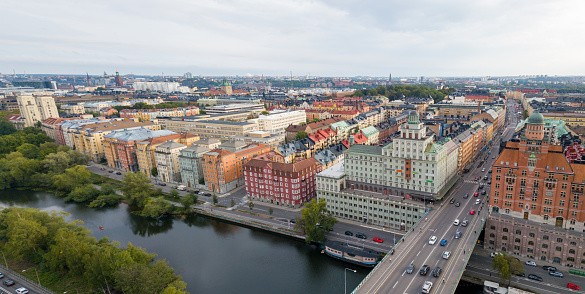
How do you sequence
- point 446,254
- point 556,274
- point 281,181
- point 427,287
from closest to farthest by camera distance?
point 427,287 < point 446,254 < point 556,274 < point 281,181

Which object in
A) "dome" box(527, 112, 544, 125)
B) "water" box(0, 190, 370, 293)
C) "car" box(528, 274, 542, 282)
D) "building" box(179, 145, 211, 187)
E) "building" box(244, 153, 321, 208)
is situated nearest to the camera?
"car" box(528, 274, 542, 282)

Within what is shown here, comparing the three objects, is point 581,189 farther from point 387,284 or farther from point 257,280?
point 257,280

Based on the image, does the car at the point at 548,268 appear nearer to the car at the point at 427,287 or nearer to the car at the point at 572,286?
the car at the point at 572,286

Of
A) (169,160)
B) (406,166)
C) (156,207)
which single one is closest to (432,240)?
(406,166)

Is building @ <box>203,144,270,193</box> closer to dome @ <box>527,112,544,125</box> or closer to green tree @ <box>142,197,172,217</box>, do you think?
green tree @ <box>142,197,172,217</box>

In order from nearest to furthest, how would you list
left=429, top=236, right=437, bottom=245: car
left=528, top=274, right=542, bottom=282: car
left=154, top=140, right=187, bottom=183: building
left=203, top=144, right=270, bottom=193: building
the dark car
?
1. the dark car
2. left=528, top=274, right=542, bottom=282: car
3. left=429, top=236, right=437, bottom=245: car
4. left=203, top=144, right=270, bottom=193: building
5. left=154, top=140, right=187, bottom=183: building

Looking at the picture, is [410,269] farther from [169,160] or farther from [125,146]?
[125,146]

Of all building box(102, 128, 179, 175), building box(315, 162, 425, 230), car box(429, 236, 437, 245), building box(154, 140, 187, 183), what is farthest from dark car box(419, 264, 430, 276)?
building box(102, 128, 179, 175)
